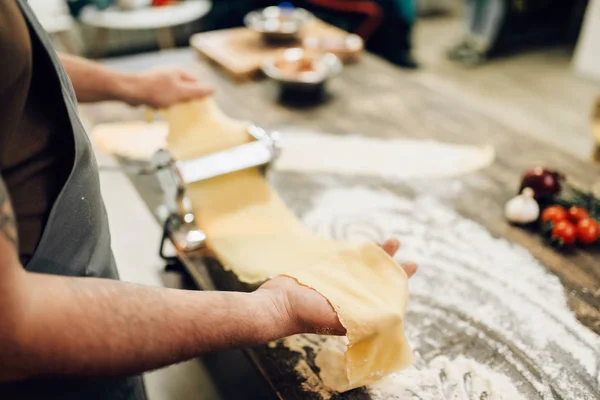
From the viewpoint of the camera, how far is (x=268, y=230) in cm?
105

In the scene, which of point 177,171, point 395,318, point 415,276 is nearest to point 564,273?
point 415,276

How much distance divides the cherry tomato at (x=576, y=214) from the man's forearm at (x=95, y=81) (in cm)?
110

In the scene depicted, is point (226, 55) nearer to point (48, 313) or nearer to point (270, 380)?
point (270, 380)

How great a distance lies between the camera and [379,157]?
140 cm

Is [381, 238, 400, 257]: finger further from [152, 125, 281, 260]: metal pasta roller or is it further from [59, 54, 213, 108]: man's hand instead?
[59, 54, 213, 108]: man's hand

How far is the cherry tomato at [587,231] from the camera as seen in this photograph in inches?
41.5

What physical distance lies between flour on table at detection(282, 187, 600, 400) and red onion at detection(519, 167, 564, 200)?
0.55 ft

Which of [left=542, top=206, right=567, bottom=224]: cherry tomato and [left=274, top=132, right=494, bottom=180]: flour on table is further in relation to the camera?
[left=274, top=132, right=494, bottom=180]: flour on table

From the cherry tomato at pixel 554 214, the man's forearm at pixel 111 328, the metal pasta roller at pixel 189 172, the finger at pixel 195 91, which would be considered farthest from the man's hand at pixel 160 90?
the cherry tomato at pixel 554 214

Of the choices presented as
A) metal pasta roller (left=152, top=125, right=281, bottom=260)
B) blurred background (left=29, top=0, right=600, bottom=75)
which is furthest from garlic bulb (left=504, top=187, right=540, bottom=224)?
blurred background (left=29, top=0, right=600, bottom=75)

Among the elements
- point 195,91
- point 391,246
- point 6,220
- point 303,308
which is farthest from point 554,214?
point 6,220

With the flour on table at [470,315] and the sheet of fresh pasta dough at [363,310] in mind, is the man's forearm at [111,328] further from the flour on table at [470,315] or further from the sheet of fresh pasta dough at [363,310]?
the flour on table at [470,315]

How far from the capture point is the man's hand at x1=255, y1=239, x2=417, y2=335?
0.68 meters

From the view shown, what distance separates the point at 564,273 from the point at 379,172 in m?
0.52
